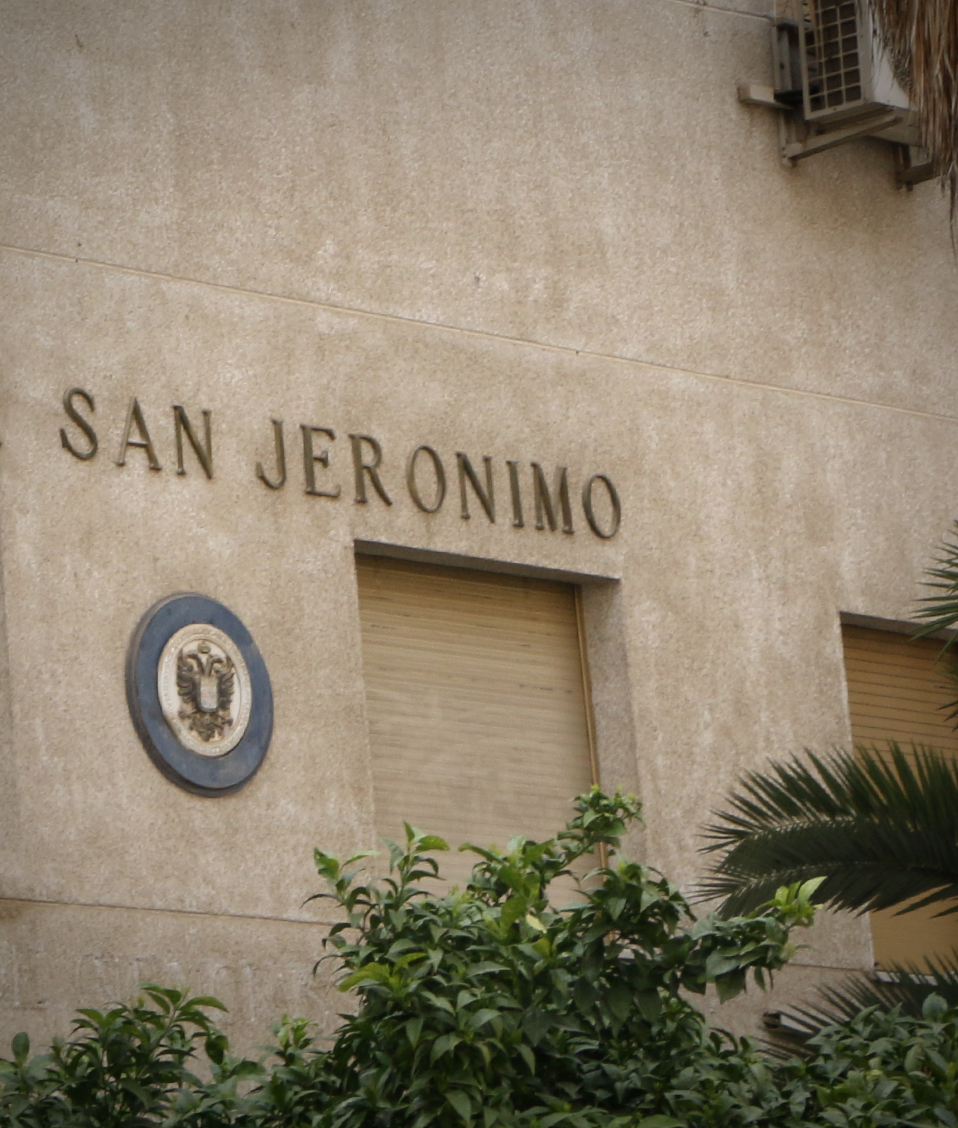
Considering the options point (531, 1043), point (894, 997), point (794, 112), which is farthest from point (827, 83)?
point (531, 1043)

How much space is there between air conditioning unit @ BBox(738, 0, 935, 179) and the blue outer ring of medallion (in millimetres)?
4508

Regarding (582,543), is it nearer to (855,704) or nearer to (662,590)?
(662,590)

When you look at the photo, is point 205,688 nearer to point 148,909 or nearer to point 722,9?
point 148,909

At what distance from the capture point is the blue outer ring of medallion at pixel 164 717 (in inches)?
371

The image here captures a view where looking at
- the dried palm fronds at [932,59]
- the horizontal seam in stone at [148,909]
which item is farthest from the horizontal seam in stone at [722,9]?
the horizontal seam in stone at [148,909]

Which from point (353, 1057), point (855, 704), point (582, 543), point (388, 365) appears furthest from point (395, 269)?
point (353, 1057)

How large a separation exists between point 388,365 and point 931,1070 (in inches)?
197

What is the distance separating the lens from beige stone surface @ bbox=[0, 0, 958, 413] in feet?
33.1

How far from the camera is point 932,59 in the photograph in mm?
8836

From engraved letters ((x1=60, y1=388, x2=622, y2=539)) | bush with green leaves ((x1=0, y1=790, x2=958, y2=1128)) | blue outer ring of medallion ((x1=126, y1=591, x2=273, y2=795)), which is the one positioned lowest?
bush with green leaves ((x1=0, y1=790, x2=958, y2=1128))

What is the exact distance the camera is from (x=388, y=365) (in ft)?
35.0

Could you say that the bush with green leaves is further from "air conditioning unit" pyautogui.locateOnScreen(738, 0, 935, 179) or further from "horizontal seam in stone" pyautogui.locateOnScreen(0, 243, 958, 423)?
"air conditioning unit" pyautogui.locateOnScreen(738, 0, 935, 179)

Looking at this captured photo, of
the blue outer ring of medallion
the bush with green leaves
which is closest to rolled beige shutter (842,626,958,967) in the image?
the blue outer ring of medallion

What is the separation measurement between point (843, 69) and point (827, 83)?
112 mm
